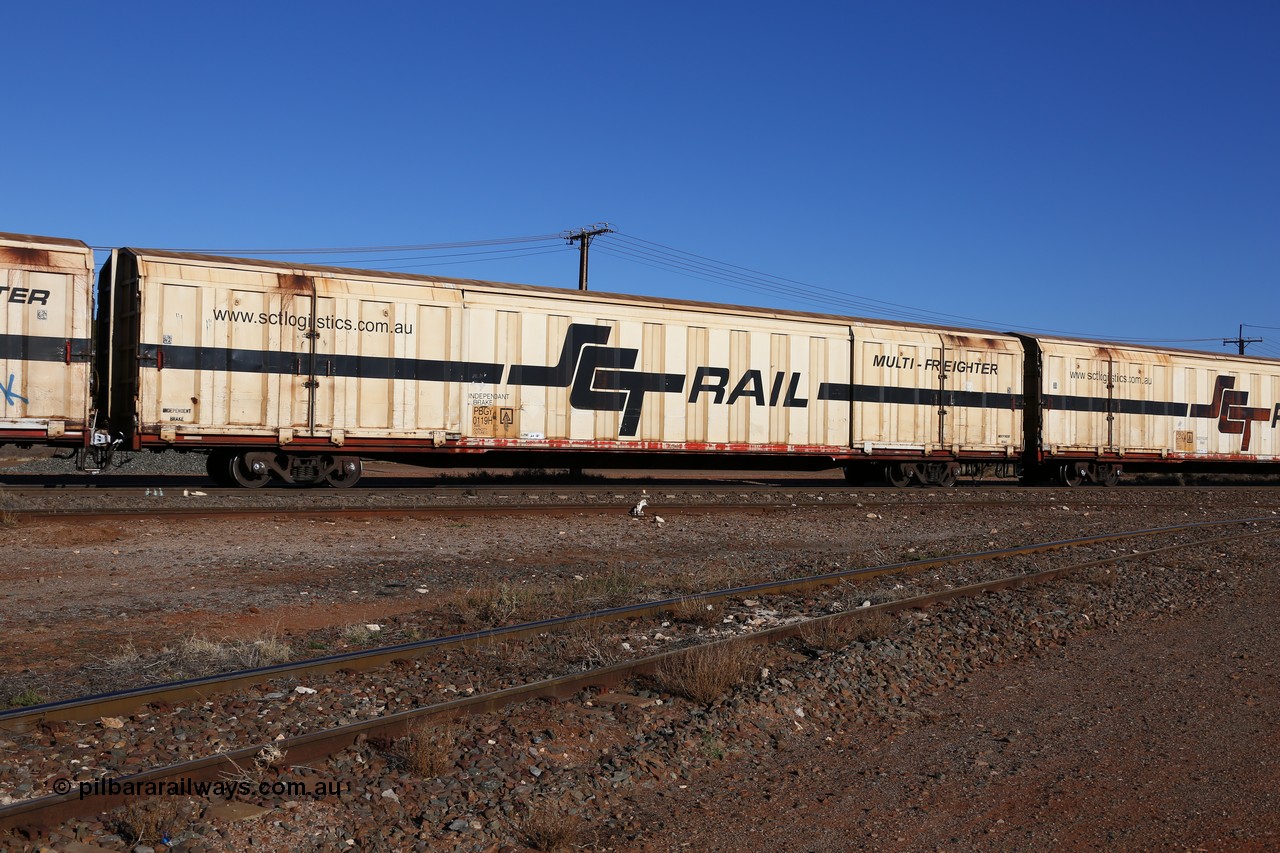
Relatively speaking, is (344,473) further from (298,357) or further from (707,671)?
(707,671)

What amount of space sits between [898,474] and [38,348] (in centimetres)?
1691

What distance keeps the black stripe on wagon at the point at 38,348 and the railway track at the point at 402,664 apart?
34.4 ft

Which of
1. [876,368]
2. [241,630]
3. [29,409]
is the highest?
[876,368]

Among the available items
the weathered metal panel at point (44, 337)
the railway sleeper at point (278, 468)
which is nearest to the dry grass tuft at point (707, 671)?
the railway sleeper at point (278, 468)

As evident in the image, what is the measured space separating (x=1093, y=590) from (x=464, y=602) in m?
6.53

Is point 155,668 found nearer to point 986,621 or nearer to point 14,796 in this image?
point 14,796

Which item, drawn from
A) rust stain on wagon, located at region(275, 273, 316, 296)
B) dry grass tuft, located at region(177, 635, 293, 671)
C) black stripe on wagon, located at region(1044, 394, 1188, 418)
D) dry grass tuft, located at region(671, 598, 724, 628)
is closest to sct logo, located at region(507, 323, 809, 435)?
rust stain on wagon, located at region(275, 273, 316, 296)

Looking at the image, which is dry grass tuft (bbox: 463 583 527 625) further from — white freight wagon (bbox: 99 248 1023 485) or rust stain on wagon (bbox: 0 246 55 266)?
rust stain on wagon (bbox: 0 246 55 266)

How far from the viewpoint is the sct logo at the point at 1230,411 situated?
25875 mm

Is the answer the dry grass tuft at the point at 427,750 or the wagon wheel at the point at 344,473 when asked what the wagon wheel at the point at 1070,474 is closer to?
the wagon wheel at the point at 344,473

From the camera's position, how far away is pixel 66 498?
14.2 m

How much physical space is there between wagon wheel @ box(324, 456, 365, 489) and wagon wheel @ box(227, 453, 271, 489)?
1.02 metres

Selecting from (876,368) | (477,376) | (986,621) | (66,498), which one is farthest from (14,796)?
(876,368)

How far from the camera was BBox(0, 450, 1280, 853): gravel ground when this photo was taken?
14.2 feet
